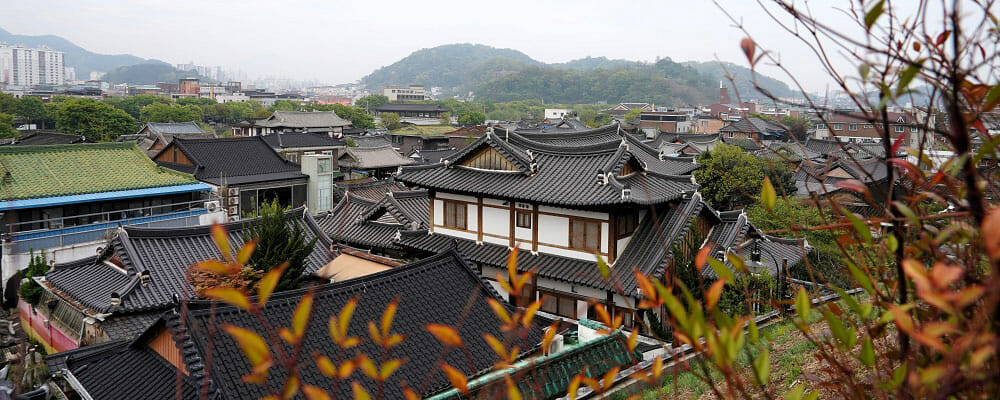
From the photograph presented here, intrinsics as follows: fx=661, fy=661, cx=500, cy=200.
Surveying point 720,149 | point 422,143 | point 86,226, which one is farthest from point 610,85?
point 86,226

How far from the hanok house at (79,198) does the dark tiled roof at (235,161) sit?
4.73 metres

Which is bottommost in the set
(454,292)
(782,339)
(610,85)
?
(782,339)

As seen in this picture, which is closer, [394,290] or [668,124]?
[394,290]

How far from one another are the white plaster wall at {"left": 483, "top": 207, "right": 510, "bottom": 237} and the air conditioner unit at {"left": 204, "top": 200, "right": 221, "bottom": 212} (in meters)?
11.5

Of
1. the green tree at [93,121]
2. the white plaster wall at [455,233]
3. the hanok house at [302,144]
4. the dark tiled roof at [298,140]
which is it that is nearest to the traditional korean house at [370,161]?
the hanok house at [302,144]

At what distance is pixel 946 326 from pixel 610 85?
540 feet

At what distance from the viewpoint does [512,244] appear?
15375mm

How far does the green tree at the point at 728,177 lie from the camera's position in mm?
25656

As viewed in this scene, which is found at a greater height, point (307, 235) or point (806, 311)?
point (806, 311)

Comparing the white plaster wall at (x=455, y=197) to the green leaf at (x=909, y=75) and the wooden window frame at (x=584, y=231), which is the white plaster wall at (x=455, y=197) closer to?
the wooden window frame at (x=584, y=231)

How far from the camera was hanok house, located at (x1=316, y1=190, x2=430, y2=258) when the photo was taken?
58.4 ft

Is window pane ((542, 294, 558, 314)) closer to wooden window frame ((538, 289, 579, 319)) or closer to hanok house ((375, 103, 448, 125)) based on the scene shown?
wooden window frame ((538, 289, 579, 319))

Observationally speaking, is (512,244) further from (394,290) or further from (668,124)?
(668,124)

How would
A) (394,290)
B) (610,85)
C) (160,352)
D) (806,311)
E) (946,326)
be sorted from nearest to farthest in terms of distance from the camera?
(946,326)
(806,311)
(160,352)
(394,290)
(610,85)
